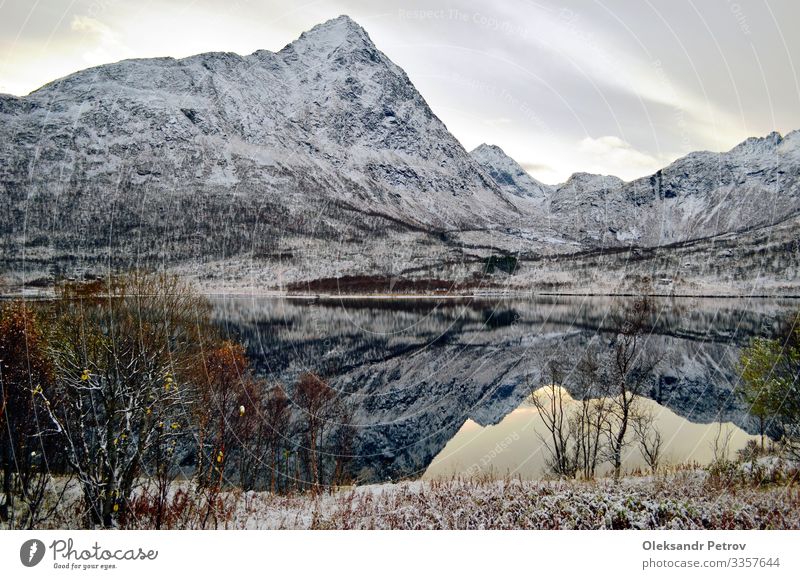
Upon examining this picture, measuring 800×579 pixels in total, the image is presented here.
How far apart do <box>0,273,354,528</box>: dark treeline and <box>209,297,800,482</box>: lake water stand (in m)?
3.34

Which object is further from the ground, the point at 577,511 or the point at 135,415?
the point at 135,415

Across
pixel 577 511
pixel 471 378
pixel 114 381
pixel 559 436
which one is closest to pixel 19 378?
pixel 114 381

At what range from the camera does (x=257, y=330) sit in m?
52.7

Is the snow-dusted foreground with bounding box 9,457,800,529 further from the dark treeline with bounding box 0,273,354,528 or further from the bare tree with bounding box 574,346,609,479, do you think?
the bare tree with bounding box 574,346,609,479

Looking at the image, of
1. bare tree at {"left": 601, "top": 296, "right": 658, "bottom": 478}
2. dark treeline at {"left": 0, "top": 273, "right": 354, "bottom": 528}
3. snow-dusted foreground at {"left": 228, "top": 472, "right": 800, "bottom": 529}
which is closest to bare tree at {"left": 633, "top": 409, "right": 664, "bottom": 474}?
bare tree at {"left": 601, "top": 296, "right": 658, "bottom": 478}

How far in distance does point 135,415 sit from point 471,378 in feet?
94.1

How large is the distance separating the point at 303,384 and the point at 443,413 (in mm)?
9227

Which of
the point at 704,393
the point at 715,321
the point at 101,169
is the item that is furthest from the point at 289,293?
the point at 101,169

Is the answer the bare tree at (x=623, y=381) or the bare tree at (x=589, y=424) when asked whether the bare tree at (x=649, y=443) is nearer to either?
the bare tree at (x=623, y=381)

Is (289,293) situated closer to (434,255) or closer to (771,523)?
(434,255)

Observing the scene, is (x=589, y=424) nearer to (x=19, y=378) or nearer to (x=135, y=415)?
(x=135, y=415)
